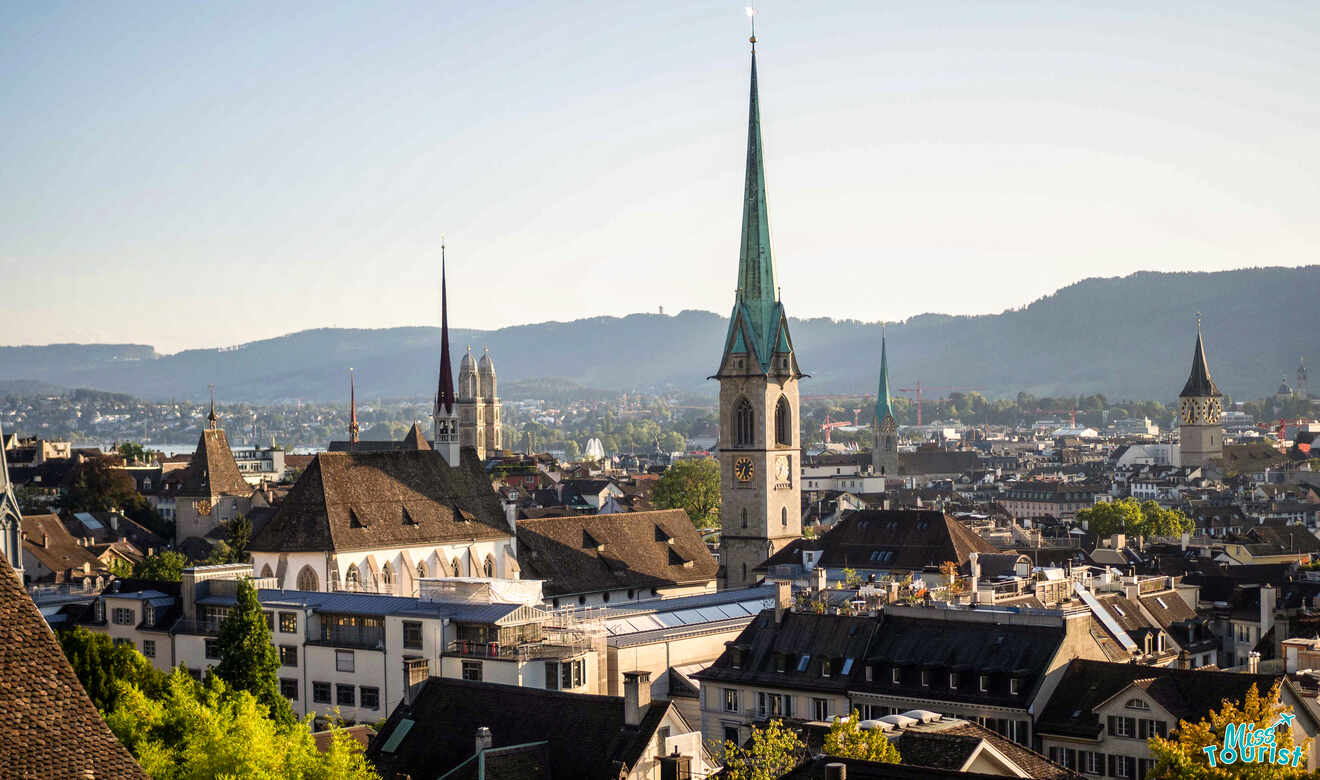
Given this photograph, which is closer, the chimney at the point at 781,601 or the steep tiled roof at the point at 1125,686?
the steep tiled roof at the point at 1125,686

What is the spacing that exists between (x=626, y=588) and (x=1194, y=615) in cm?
2502

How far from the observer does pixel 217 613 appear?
61969mm

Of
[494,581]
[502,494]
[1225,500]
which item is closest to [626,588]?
[502,494]

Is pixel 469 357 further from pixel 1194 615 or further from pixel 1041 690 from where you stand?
pixel 1041 690

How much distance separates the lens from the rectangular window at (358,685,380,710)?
56250 mm

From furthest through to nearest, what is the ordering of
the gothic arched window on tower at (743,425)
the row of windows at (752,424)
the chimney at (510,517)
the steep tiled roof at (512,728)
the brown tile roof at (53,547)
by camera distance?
the brown tile roof at (53,547) → the row of windows at (752,424) → the gothic arched window on tower at (743,425) → the chimney at (510,517) → the steep tiled roof at (512,728)

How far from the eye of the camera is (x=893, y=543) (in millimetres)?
82688

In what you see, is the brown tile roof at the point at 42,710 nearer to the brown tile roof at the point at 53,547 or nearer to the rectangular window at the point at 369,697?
the rectangular window at the point at 369,697

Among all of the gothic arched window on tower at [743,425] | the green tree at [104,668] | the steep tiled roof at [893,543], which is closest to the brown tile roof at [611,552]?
the steep tiled roof at [893,543]

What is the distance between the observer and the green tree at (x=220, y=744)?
33844mm

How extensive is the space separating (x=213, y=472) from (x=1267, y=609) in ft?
263

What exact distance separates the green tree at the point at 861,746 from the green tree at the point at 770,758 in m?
1.19

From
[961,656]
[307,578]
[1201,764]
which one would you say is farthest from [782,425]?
[1201,764]

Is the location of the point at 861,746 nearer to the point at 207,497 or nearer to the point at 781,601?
the point at 781,601
